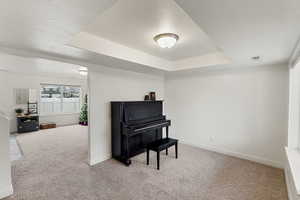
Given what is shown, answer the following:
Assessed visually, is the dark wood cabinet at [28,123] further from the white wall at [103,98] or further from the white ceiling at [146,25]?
the white ceiling at [146,25]

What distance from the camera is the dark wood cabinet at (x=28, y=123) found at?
216 inches

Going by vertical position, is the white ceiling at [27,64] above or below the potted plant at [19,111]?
above

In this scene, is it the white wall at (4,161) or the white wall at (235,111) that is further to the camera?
the white wall at (235,111)

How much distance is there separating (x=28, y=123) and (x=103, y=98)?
14.8ft

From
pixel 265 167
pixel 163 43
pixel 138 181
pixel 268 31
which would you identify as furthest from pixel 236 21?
pixel 265 167

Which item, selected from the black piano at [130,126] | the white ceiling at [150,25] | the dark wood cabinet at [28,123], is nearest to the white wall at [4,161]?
the white ceiling at [150,25]

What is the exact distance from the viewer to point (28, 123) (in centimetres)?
562

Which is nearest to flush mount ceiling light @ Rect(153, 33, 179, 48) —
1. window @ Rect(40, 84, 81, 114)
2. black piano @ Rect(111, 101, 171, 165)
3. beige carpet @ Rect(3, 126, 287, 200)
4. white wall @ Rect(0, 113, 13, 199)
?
black piano @ Rect(111, 101, 171, 165)

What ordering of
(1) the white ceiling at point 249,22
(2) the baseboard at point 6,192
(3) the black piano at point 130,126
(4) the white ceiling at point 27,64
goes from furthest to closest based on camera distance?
(4) the white ceiling at point 27,64 < (3) the black piano at point 130,126 < (2) the baseboard at point 6,192 < (1) the white ceiling at point 249,22

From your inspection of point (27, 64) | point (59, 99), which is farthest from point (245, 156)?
point (59, 99)

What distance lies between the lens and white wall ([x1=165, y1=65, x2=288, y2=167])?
2.98 metres

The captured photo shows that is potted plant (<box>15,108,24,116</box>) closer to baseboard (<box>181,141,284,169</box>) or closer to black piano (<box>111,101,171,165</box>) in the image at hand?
black piano (<box>111,101,171,165</box>)

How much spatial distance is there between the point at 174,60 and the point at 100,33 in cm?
204

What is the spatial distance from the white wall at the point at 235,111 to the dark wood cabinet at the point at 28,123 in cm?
556
